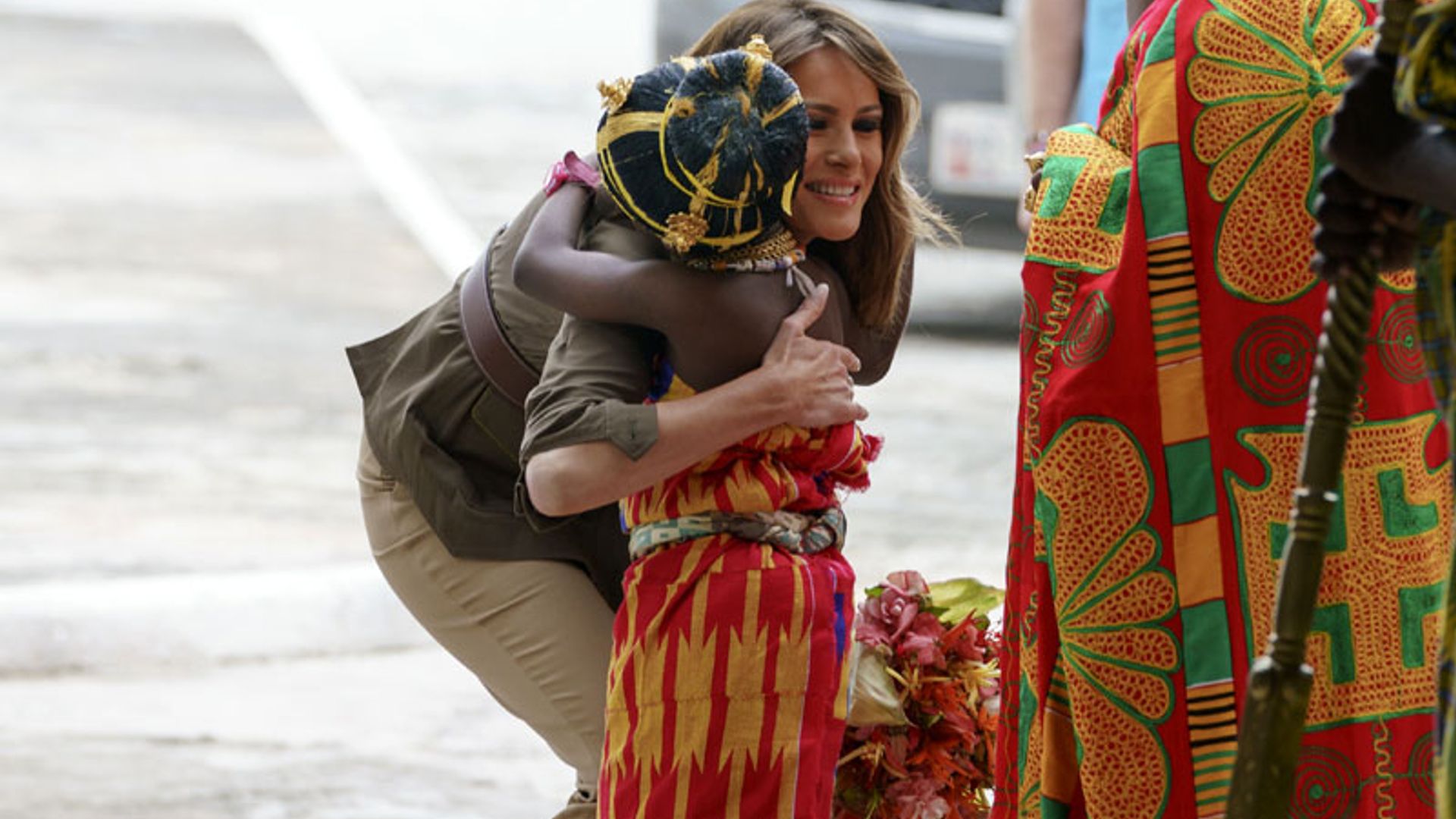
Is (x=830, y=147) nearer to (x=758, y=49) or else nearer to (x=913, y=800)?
(x=758, y=49)

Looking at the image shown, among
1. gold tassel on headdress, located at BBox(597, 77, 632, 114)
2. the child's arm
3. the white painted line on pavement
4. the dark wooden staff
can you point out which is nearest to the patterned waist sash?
the child's arm

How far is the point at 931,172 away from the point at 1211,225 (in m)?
5.96

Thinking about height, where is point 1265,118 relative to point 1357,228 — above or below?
above

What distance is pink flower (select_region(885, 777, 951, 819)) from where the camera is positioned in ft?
10.0

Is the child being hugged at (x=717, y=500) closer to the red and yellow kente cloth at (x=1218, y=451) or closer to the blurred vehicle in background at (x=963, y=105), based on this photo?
the red and yellow kente cloth at (x=1218, y=451)

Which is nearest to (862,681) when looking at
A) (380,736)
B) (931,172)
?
(380,736)

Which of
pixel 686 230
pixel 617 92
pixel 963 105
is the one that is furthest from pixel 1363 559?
pixel 963 105

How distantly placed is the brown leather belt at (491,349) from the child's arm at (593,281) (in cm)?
28

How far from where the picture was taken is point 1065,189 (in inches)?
108

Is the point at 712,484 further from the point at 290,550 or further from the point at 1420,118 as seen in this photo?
the point at 290,550

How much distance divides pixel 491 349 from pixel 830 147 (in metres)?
0.56

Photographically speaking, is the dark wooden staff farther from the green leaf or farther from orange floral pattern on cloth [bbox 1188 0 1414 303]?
the green leaf

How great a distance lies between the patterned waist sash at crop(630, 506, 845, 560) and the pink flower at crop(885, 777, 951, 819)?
427 millimetres

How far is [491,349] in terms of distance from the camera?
3.08 metres
